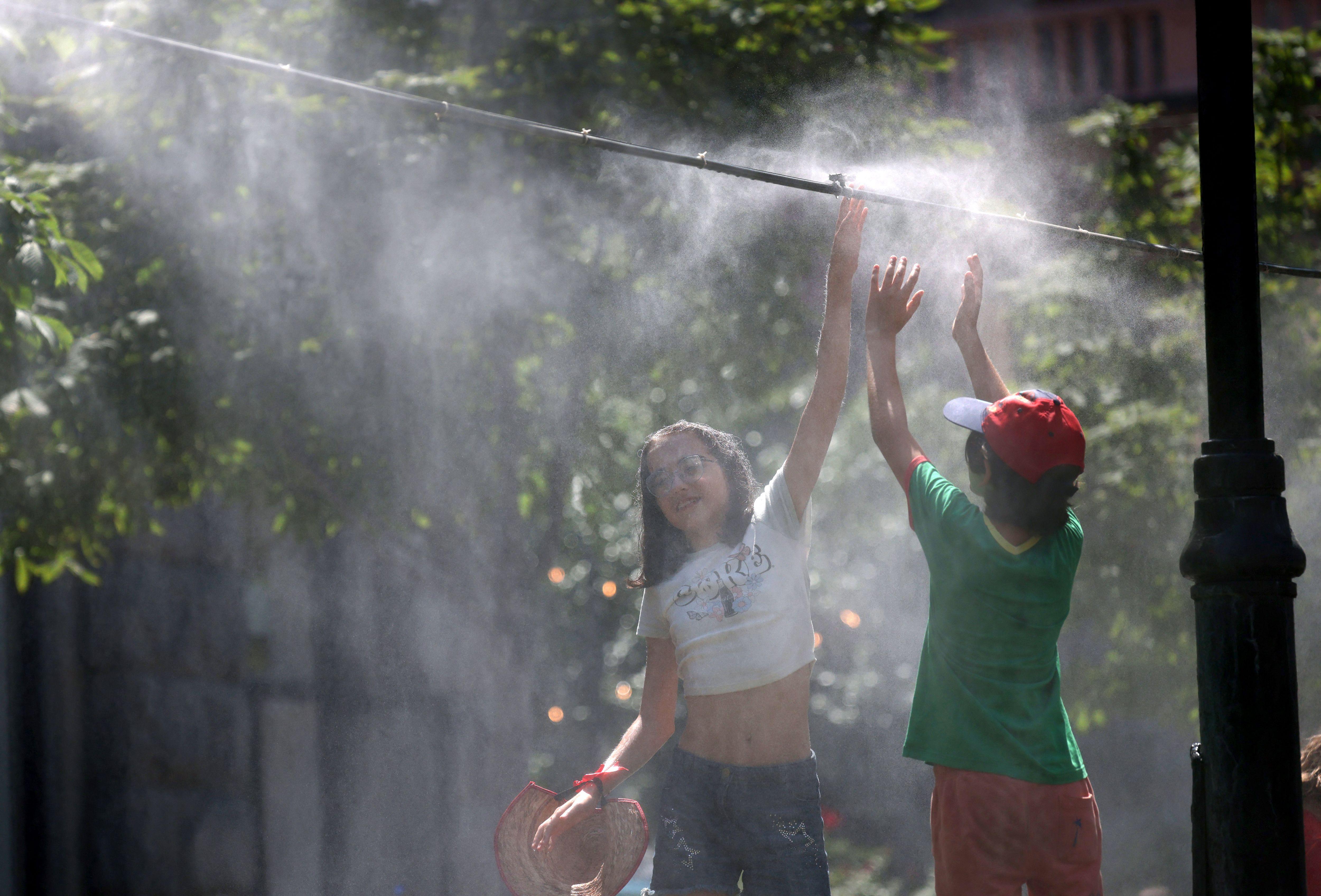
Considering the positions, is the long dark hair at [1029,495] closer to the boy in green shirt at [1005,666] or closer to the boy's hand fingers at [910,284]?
the boy in green shirt at [1005,666]

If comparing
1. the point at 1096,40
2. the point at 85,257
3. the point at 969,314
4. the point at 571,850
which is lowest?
the point at 571,850

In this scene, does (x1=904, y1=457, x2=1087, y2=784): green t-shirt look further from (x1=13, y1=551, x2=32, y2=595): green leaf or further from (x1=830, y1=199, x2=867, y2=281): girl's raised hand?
(x1=13, y1=551, x2=32, y2=595): green leaf

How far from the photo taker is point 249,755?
7953 mm

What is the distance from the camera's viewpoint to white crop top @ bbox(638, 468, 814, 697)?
8.26 feet

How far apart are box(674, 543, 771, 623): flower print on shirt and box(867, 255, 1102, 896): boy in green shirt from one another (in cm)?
38

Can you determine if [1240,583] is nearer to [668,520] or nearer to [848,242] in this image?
[848,242]

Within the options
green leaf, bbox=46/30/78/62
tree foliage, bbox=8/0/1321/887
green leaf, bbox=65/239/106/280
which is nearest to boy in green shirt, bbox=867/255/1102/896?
green leaf, bbox=65/239/106/280

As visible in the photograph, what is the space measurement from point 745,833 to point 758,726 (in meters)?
0.22

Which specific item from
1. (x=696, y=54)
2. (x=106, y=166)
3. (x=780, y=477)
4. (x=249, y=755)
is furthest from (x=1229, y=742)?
(x=249, y=755)

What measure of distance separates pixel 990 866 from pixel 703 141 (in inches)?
154

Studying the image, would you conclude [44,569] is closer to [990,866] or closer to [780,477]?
[780,477]

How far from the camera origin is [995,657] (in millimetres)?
2270

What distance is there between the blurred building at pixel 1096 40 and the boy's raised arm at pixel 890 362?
609 centimetres

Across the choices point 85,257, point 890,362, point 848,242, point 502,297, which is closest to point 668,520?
point 890,362
